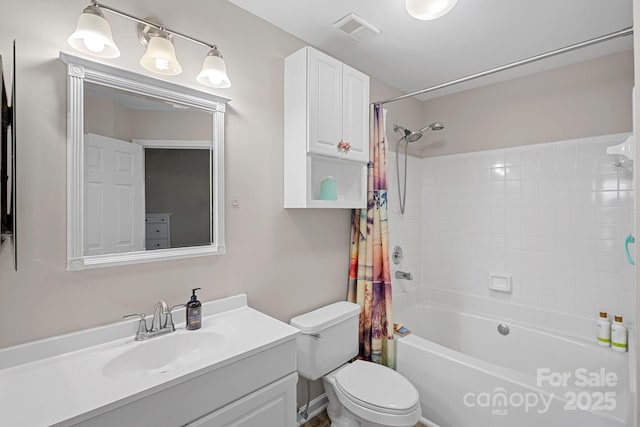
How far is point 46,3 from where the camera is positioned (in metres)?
1.13

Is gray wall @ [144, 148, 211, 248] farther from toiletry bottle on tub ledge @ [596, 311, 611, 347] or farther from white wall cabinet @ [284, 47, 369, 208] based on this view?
toiletry bottle on tub ledge @ [596, 311, 611, 347]

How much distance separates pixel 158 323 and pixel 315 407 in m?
1.26

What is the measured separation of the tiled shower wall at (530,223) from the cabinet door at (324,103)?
1030mm

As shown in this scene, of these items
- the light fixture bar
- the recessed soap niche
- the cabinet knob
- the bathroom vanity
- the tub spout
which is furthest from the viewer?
the tub spout

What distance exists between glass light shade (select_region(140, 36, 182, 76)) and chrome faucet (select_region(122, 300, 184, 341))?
1018mm

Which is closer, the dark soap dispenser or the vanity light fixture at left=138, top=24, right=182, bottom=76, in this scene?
the vanity light fixture at left=138, top=24, right=182, bottom=76

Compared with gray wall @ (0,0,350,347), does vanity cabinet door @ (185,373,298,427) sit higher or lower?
lower

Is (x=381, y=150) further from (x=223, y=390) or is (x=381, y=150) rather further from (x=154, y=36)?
(x=223, y=390)

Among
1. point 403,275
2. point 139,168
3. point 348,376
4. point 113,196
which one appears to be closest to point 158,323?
point 113,196

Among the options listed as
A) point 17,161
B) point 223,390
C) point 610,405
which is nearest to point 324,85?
point 17,161

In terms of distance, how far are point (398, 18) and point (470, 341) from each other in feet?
8.23

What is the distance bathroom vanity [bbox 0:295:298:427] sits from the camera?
34.1 inches

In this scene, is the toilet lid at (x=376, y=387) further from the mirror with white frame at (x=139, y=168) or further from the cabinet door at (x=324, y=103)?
the cabinet door at (x=324, y=103)

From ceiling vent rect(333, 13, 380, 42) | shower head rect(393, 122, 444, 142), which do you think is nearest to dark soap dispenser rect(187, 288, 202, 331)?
ceiling vent rect(333, 13, 380, 42)
